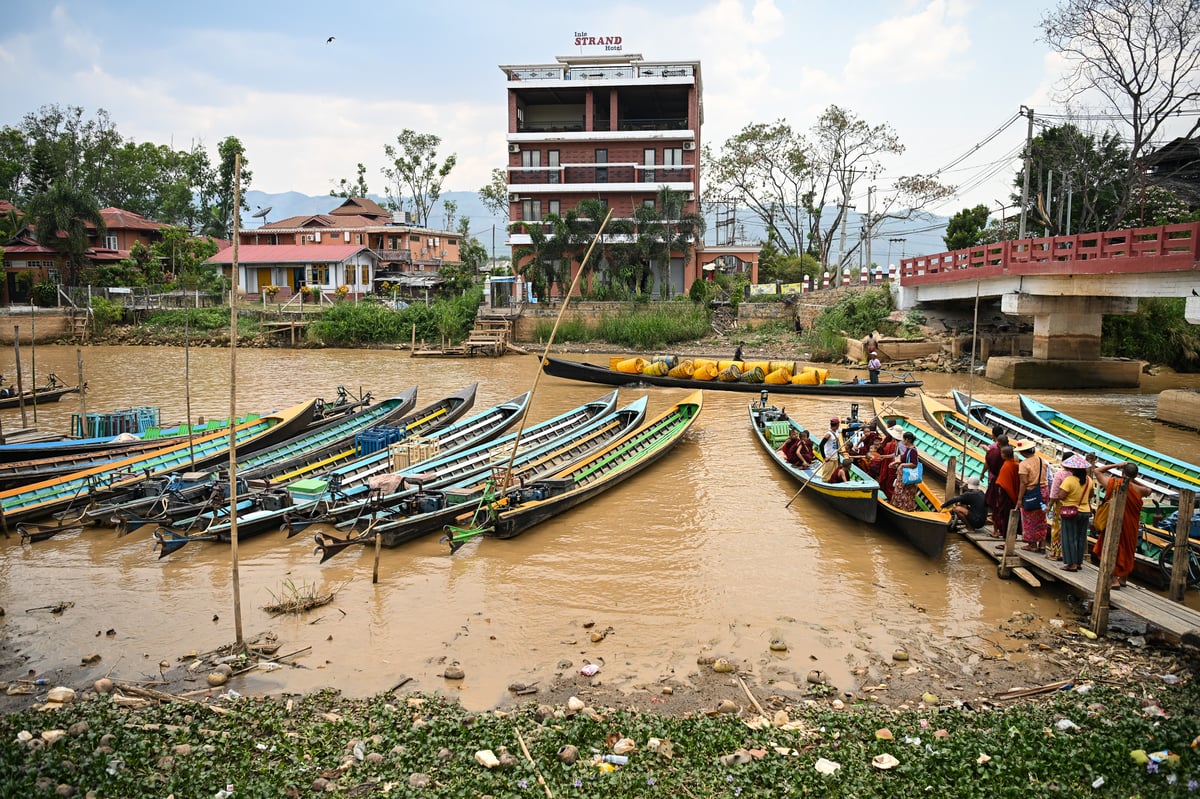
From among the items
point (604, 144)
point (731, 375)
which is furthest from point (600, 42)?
point (731, 375)

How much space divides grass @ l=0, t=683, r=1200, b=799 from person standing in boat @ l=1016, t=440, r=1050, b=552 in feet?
10.8

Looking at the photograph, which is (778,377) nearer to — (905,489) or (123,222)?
(905,489)

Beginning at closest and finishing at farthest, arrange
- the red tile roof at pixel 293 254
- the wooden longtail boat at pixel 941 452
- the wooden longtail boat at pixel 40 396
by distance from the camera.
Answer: the wooden longtail boat at pixel 941 452 → the wooden longtail boat at pixel 40 396 → the red tile roof at pixel 293 254

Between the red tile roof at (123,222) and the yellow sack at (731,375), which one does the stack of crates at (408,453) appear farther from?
the red tile roof at (123,222)

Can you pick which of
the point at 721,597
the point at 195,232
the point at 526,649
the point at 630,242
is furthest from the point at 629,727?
the point at 195,232

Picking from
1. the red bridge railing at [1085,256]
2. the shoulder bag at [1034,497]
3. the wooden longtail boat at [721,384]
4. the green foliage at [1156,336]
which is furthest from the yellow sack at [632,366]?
the green foliage at [1156,336]

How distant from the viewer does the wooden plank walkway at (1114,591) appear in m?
7.88

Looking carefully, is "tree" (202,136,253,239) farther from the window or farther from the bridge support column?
the bridge support column

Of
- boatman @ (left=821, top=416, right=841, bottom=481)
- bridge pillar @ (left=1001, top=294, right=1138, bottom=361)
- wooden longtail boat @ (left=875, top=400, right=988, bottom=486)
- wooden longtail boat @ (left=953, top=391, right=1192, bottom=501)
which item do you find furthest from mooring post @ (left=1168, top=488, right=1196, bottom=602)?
bridge pillar @ (left=1001, top=294, right=1138, bottom=361)

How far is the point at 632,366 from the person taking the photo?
26578 millimetres

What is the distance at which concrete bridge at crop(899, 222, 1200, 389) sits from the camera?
65.0 feet

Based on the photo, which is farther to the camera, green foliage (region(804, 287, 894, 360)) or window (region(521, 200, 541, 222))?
window (region(521, 200, 541, 222))

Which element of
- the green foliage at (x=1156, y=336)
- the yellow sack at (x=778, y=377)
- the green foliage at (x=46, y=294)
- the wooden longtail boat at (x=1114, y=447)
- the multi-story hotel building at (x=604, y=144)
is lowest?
the wooden longtail boat at (x=1114, y=447)

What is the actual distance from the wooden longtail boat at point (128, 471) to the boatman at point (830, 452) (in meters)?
8.64
